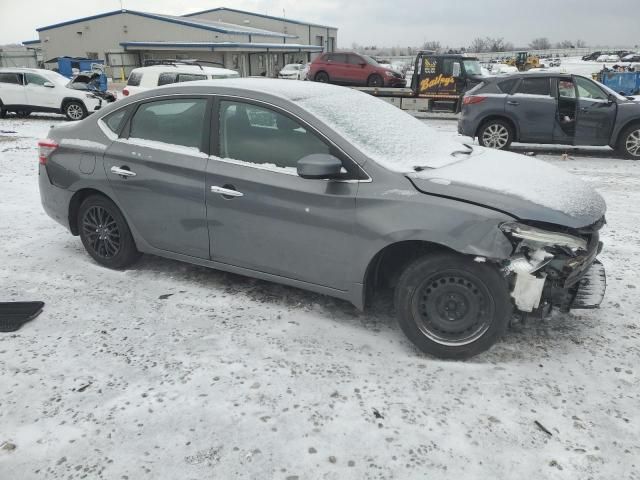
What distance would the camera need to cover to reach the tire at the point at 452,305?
3.04m

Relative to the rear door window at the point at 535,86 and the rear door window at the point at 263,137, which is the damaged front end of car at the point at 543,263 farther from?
the rear door window at the point at 535,86

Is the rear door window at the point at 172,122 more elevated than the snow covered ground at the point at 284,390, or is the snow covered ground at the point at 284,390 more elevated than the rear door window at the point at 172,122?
the rear door window at the point at 172,122

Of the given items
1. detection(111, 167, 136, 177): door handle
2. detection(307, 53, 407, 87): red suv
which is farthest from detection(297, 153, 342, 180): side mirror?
detection(307, 53, 407, 87): red suv

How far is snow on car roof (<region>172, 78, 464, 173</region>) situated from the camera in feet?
11.3

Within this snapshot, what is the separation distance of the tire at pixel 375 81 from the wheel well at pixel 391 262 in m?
19.5

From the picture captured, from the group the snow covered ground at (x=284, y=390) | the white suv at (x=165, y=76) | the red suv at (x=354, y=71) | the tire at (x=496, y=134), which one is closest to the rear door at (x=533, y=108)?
the tire at (x=496, y=134)

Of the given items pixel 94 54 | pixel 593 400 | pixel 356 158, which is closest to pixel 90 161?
pixel 356 158

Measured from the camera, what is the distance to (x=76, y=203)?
454cm

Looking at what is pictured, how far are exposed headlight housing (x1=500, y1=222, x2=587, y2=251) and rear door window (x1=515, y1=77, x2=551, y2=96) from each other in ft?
27.7

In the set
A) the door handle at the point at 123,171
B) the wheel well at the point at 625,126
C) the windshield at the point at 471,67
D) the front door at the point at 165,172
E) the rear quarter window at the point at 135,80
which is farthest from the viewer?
the windshield at the point at 471,67

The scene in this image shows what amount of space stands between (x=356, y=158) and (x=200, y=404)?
1.73 meters

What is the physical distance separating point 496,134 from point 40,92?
1344 cm

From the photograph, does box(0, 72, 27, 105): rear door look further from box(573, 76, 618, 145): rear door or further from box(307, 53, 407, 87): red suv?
box(573, 76, 618, 145): rear door

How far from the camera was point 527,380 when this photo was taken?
306cm
